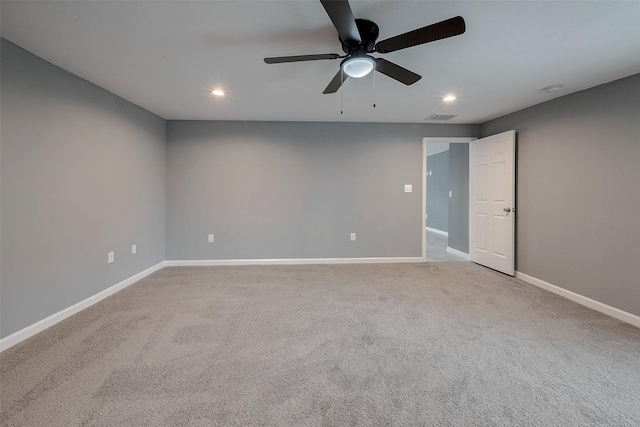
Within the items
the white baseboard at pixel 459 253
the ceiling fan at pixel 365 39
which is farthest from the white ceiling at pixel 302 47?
the white baseboard at pixel 459 253

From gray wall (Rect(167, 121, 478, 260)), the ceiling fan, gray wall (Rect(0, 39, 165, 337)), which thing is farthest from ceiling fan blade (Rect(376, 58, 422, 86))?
gray wall (Rect(0, 39, 165, 337))

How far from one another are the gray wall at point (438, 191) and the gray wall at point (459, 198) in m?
2.05

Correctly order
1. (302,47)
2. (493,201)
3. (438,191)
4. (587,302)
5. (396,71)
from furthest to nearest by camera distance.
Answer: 1. (438,191)
2. (493,201)
3. (587,302)
4. (302,47)
5. (396,71)

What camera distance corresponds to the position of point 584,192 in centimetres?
284

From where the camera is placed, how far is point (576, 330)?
2.26 m

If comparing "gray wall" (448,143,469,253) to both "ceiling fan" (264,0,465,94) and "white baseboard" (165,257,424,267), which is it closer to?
"white baseboard" (165,257,424,267)

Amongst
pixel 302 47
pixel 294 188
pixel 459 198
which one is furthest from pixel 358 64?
pixel 459 198

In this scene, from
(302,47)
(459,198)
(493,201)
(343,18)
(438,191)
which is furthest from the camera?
(438,191)

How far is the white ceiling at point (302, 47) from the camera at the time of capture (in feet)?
5.35

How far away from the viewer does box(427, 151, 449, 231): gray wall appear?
23.7 feet

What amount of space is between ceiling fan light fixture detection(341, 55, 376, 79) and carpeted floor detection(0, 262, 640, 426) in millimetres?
1963

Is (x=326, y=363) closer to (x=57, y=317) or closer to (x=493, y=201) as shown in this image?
(x=57, y=317)

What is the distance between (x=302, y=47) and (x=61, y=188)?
8.12 ft

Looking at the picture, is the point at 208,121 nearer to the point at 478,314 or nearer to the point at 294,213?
the point at 294,213
